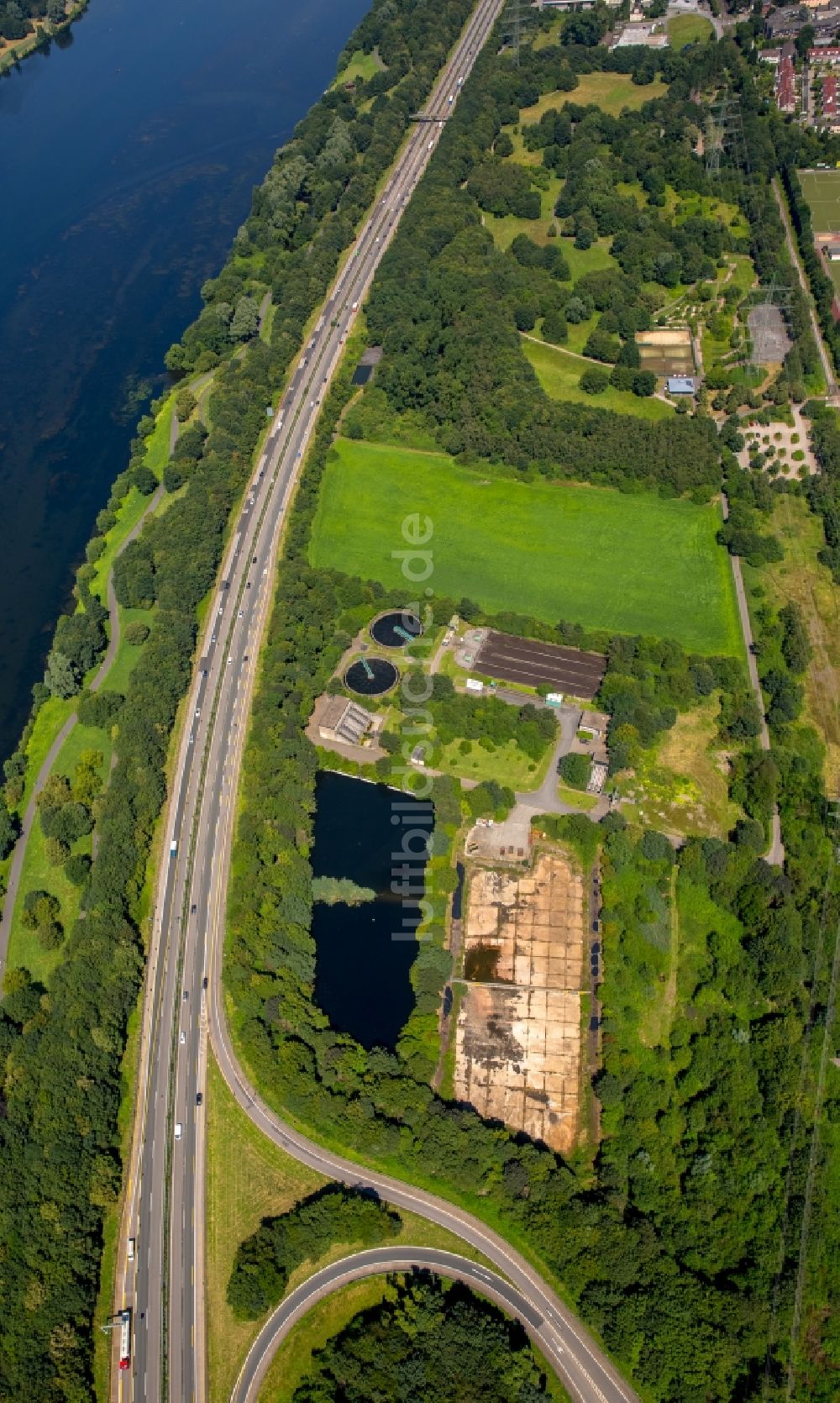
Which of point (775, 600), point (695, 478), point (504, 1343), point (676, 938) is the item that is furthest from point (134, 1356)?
point (695, 478)

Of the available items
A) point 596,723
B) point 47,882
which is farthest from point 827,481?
point 47,882

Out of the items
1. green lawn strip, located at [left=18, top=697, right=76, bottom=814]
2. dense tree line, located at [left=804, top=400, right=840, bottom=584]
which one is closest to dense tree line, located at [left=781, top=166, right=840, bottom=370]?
dense tree line, located at [left=804, top=400, right=840, bottom=584]

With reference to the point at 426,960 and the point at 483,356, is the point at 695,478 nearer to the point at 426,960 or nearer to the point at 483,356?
the point at 483,356

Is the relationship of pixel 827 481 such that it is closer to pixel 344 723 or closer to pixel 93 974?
pixel 344 723

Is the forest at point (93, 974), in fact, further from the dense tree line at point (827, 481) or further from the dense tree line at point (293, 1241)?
the dense tree line at point (827, 481)

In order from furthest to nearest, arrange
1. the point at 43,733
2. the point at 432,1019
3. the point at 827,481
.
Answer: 1. the point at 827,481
2. the point at 43,733
3. the point at 432,1019

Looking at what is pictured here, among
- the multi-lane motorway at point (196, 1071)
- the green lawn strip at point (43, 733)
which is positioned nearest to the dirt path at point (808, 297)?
the multi-lane motorway at point (196, 1071)
